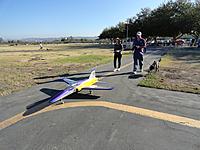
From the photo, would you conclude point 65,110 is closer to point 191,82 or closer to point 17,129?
point 17,129

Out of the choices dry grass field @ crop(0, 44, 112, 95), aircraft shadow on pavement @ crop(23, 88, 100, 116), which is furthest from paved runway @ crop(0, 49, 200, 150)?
dry grass field @ crop(0, 44, 112, 95)

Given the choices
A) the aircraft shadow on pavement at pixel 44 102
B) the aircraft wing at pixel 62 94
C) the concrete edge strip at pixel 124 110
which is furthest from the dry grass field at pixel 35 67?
the concrete edge strip at pixel 124 110

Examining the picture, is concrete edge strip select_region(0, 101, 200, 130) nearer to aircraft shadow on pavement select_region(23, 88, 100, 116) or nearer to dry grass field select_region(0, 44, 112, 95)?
aircraft shadow on pavement select_region(23, 88, 100, 116)

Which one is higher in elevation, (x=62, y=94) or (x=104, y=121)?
(x=62, y=94)

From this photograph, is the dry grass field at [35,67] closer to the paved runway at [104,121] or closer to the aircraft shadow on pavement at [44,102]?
the aircraft shadow on pavement at [44,102]

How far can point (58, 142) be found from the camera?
498 centimetres

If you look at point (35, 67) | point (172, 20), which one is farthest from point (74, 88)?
point (172, 20)

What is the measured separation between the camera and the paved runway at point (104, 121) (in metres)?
4.95

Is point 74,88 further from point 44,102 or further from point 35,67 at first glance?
point 35,67

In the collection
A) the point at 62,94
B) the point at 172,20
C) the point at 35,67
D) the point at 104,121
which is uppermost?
the point at 172,20

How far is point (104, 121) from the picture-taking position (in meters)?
6.11

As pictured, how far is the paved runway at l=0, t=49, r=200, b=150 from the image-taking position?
4945 millimetres

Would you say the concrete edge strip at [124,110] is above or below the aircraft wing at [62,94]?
below

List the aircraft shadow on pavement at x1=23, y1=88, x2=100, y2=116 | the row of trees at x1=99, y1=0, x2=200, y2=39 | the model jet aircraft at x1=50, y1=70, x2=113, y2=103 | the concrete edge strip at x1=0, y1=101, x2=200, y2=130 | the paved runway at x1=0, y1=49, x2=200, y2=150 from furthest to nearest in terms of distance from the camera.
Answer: the row of trees at x1=99, y1=0, x2=200, y2=39 < the model jet aircraft at x1=50, y1=70, x2=113, y2=103 < the aircraft shadow on pavement at x1=23, y1=88, x2=100, y2=116 < the concrete edge strip at x1=0, y1=101, x2=200, y2=130 < the paved runway at x1=0, y1=49, x2=200, y2=150
